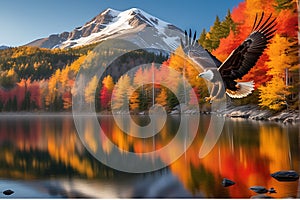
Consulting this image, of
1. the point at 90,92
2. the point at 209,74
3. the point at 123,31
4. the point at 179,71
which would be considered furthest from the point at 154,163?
the point at 90,92

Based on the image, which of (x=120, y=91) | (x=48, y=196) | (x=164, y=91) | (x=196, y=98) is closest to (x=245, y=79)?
(x=196, y=98)

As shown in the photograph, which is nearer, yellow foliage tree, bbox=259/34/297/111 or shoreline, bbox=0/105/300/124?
yellow foliage tree, bbox=259/34/297/111

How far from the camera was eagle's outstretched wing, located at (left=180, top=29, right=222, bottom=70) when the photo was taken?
365 cm

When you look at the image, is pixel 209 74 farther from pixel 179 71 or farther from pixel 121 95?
pixel 121 95

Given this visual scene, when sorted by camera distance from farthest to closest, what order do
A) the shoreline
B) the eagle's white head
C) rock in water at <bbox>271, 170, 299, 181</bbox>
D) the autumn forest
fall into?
the shoreline → the autumn forest → the eagle's white head → rock in water at <bbox>271, 170, 299, 181</bbox>

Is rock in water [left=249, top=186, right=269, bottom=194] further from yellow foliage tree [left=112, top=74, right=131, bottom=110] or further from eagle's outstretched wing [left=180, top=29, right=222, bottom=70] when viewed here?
yellow foliage tree [left=112, top=74, right=131, bottom=110]

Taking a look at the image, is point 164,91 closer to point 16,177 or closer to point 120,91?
point 120,91

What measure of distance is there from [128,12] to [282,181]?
2.61m

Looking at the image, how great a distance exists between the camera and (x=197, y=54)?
3.71 metres

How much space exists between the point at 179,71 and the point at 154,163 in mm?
2432

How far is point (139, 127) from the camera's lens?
6941mm

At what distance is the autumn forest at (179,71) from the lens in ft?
16.6

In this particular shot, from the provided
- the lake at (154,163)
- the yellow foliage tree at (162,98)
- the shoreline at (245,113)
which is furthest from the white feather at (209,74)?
the yellow foliage tree at (162,98)

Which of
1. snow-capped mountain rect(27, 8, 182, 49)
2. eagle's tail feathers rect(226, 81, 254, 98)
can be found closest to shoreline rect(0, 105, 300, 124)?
snow-capped mountain rect(27, 8, 182, 49)
